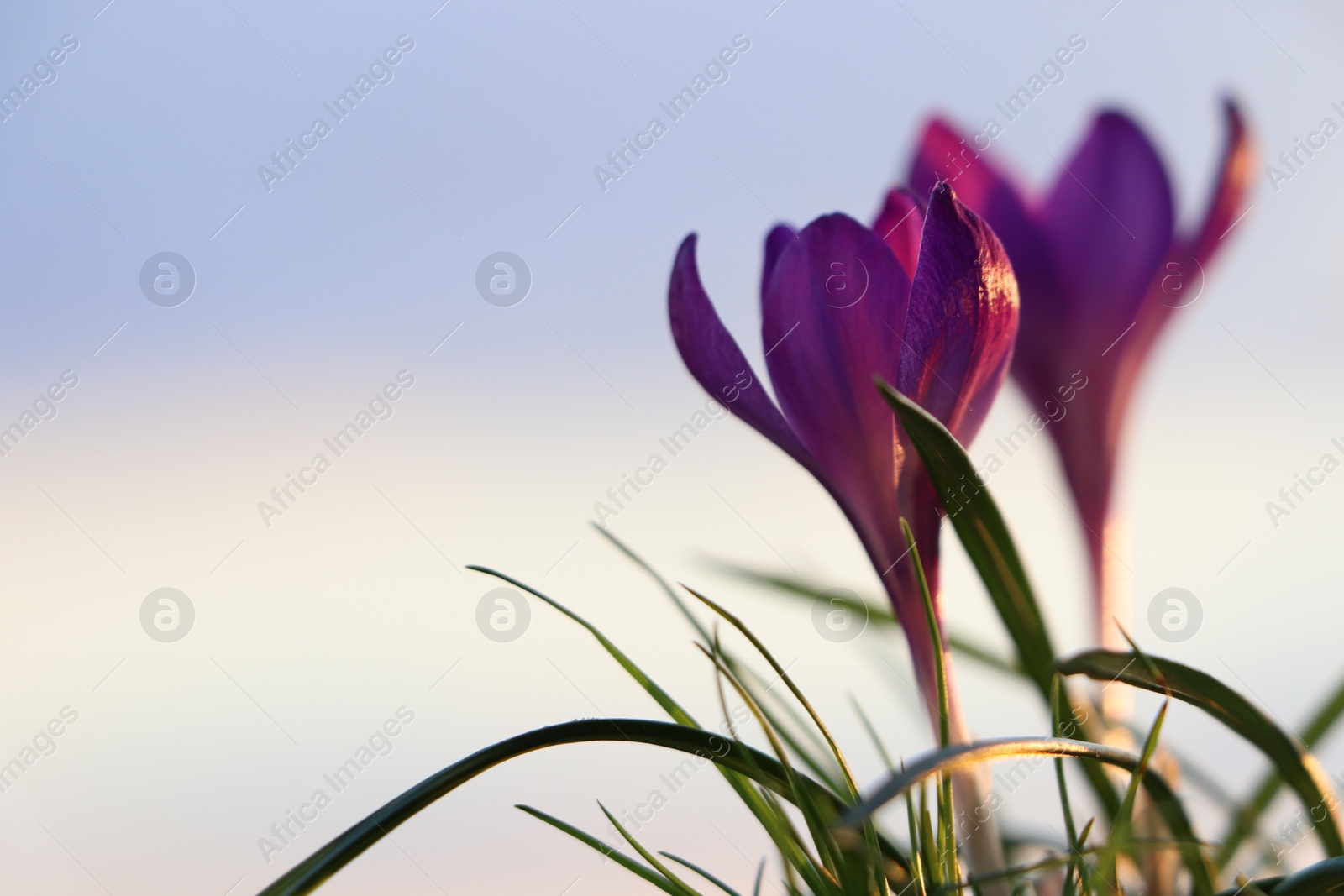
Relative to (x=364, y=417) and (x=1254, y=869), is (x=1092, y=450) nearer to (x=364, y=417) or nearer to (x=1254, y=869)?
(x=1254, y=869)

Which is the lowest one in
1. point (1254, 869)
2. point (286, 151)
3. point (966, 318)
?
point (1254, 869)

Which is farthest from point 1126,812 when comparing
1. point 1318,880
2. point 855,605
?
point 855,605

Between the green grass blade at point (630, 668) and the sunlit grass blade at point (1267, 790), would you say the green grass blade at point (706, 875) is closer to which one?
the green grass blade at point (630, 668)

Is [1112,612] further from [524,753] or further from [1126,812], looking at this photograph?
[524,753]

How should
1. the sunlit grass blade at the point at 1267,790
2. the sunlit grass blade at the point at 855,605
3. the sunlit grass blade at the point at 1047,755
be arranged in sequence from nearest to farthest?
1. the sunlit grass blade at the point at 1047,755
2. the sunlit grass blade at the point at 1267,790
3. the sunlit grass blade at the point at 855,605

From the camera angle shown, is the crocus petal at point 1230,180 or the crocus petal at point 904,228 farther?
the crocus petal at point 1230,180

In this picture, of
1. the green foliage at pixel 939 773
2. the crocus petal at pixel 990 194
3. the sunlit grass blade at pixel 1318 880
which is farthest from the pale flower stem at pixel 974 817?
the crocus petal at pixel 990 194

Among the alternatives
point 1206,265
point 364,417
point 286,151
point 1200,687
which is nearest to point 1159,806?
point 1200,687
